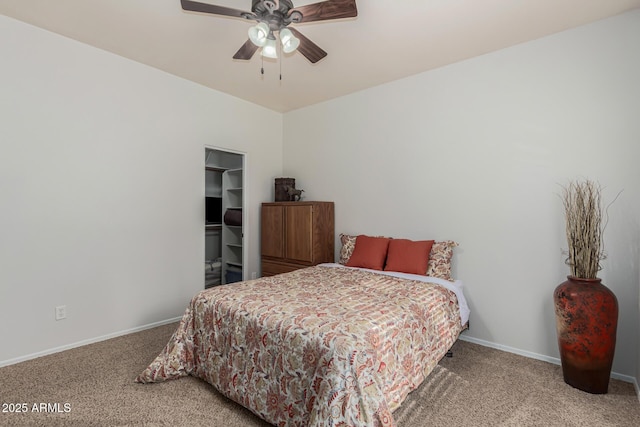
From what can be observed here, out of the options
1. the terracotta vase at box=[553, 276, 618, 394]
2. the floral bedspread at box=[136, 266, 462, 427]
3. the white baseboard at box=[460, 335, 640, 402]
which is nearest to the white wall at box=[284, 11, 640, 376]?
the white baseboard at box=[460, 335, 640, 402]

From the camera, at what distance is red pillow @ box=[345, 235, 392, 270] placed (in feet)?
11.0

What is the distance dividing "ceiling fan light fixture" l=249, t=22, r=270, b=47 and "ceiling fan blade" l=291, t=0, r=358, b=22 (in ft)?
0.78

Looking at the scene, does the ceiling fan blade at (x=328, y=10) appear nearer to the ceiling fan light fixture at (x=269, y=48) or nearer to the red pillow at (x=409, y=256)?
the ceiling fan light fixture at (x=269, y=48)

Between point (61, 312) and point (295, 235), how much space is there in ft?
7.93

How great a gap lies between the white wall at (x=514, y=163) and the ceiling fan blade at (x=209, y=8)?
2.20m

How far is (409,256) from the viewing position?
10.4 feet

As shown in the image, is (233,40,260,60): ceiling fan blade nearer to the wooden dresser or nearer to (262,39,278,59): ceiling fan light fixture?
(262,39,278,59): ceiling fan light fixture

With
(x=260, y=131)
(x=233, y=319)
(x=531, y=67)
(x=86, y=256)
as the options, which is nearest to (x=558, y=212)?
(x=531, y=67)

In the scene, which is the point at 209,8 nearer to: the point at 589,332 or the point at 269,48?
the point at 269,48

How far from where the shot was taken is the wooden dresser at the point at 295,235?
3.96 metres

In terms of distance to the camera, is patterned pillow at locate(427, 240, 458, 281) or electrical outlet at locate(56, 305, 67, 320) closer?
electrical outlet at locate(56, 305, 67, 320)

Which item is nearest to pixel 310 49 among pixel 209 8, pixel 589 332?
pixel 209 8

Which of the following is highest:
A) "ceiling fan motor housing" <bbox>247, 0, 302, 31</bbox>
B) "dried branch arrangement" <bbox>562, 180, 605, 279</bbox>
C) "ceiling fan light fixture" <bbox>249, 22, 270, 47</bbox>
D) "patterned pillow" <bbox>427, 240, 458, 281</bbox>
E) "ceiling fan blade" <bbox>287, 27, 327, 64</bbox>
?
"ceiling fan motor housing" <bbox>247, 0, 302, 31</bbox>

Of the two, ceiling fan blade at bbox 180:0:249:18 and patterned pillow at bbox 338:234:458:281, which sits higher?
ceiling fan blade at bbox 180:0:249:18
